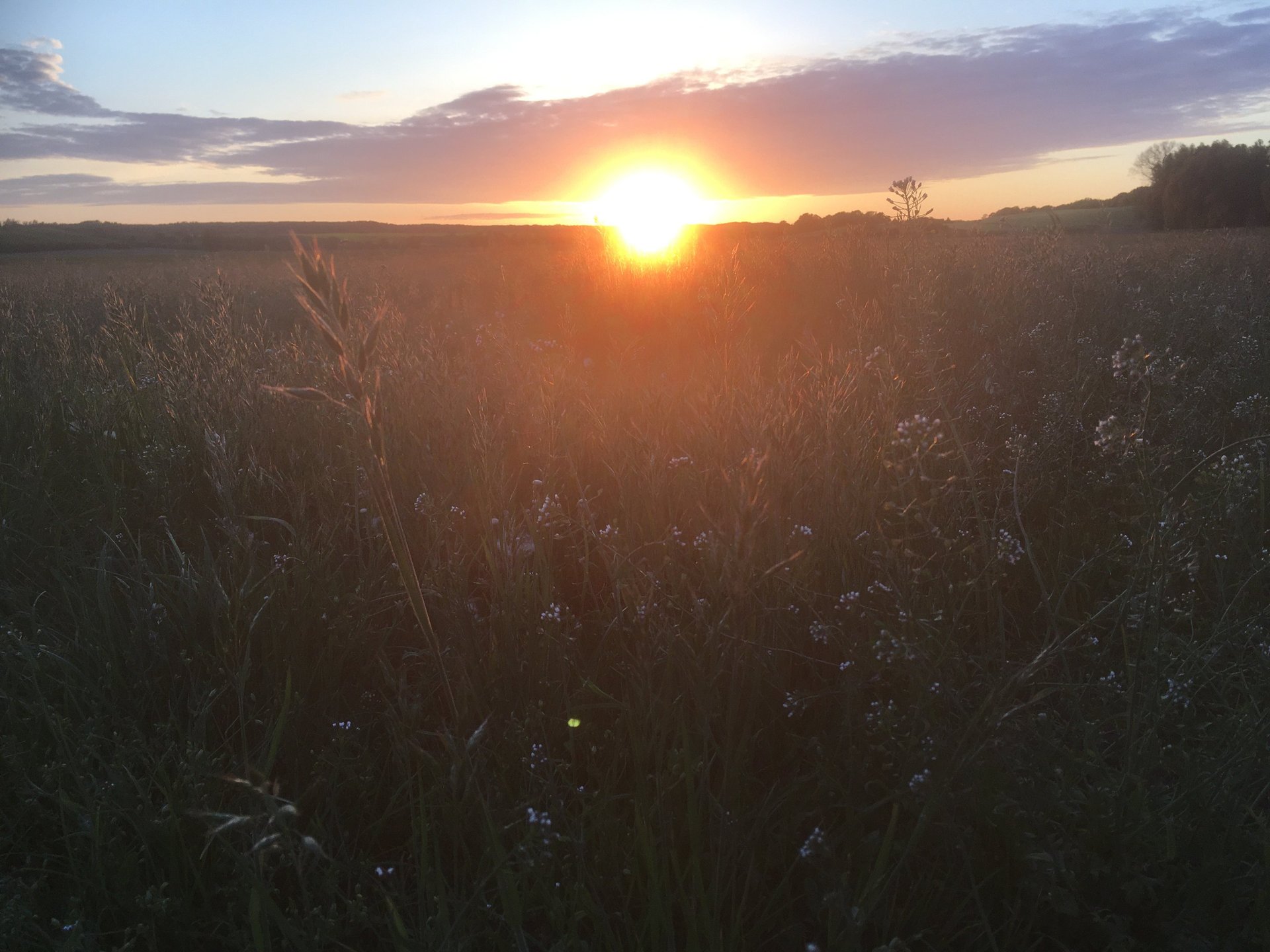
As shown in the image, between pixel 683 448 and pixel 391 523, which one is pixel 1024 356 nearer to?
pixel 683 448

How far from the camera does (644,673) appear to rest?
59.9 inches

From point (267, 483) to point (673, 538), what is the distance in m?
1.77

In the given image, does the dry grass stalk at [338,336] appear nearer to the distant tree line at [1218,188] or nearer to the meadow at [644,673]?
the meadow at [644,673]

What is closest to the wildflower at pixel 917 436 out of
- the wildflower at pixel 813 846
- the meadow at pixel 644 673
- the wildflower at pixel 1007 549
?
the meadow at pixel 644 673

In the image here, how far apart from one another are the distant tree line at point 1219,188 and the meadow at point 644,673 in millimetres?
31422

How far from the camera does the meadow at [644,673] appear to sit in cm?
122

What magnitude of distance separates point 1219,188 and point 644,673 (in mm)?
36303

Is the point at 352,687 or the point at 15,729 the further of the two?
the point at 352,687

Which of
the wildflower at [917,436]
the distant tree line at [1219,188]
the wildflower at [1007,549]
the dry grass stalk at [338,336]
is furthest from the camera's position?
the distant tree line at [1219,188]

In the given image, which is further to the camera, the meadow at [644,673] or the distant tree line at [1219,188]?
the distant tree line at [1219,188]

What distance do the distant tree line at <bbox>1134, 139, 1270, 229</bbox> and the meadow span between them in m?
31.4

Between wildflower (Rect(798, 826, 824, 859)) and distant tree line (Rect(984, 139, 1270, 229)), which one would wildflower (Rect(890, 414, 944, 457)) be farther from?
distant tree line (Rect(984, 139, 1270, 229))

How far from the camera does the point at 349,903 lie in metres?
1.16

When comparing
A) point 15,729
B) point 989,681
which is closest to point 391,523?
point 15,729
